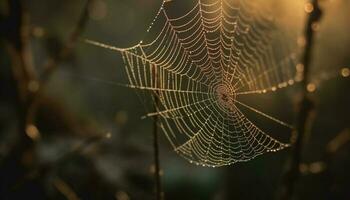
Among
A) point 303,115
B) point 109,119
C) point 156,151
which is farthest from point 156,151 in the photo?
point 109,119

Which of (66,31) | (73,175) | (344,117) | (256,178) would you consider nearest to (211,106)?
(73,175)

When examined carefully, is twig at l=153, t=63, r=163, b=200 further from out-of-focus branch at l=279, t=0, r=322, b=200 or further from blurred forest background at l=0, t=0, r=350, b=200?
blurred forest background at l=0, t=0, r=350, b=200

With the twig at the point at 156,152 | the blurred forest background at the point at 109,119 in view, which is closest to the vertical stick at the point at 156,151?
the twig at the point at 156,152

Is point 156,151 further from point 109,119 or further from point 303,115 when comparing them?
point 109,119

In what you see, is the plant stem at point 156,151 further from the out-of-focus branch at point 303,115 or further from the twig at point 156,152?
the out-of-focus branch at point 303,115

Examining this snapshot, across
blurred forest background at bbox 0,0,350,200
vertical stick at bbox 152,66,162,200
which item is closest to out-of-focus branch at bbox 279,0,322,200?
blurred forest background at bbox 0,0,350,200

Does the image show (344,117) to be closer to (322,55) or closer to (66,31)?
(322,55)
